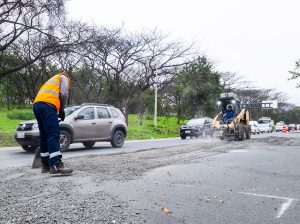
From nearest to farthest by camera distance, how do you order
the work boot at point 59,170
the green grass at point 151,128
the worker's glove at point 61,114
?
1. the work boot at point 59,170
2. the worker's glove at point 61,114
3. the green grass at point 151,128

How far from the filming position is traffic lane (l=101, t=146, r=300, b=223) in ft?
13.5

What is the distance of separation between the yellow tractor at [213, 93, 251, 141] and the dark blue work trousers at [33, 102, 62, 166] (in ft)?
45.6

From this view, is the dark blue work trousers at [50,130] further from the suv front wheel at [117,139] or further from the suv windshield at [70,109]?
the suv front wheel at [117,139]

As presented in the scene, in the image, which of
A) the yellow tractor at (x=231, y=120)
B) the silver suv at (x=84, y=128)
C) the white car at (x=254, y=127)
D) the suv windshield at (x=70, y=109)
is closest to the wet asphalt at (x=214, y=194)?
the silver suv at (x=84, y=128)

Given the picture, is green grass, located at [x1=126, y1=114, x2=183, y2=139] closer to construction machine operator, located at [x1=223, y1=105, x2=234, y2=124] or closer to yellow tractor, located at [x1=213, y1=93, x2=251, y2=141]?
yellow tractor, located at [x1=213, y1=93, x2=251, y2=141]

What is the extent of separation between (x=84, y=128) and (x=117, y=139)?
2.14 meters

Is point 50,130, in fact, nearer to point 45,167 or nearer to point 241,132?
point 45,167

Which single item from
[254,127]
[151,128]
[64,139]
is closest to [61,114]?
[64,139]

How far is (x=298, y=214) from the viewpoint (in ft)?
14.0

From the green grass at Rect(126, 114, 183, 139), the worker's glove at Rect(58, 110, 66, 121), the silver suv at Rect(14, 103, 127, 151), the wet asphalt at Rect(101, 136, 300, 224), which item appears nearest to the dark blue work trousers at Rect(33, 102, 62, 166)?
the worker's glove at Rect(58, 110, 66, 121)

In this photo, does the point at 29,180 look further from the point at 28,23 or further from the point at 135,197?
the point at 28,23

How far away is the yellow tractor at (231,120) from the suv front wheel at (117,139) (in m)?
5.87

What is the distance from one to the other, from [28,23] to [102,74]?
14.8 metres

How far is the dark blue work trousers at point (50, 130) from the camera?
6.46 m
